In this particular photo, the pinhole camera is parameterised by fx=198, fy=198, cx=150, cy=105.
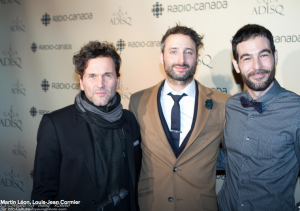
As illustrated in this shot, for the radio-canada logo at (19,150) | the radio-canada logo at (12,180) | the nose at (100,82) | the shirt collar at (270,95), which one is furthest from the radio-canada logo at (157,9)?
the radio-canada logo at (12,180)

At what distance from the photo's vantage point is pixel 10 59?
3322 mm

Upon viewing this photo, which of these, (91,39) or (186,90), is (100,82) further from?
(91,39)

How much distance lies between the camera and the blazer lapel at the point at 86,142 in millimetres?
1571

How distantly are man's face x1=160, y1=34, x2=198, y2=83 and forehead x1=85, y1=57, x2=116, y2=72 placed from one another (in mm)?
619

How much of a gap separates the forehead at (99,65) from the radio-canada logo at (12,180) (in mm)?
2862

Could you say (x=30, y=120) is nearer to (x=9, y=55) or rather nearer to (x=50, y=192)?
(x=9, y=55)

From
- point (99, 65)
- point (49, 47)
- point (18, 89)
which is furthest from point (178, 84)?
point (18, 89)

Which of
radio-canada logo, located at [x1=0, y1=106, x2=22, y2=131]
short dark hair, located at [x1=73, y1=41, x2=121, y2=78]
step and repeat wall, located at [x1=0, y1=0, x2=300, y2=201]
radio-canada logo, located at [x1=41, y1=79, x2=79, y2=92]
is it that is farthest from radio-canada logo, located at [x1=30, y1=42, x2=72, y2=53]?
short dark hair, located at [x1=73, y1=41, x2=121, y2=78]

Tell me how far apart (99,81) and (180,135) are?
900 millimetres

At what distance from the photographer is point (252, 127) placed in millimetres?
1617

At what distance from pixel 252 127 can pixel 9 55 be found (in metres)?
3.76

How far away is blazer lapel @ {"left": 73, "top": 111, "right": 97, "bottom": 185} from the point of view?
5.16 feet

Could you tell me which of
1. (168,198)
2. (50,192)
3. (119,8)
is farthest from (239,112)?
(119,8)

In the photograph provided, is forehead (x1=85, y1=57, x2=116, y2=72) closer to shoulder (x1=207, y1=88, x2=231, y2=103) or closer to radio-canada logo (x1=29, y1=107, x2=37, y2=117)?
shoulder (x1=207, y1=88, x2=231, y2=103)
